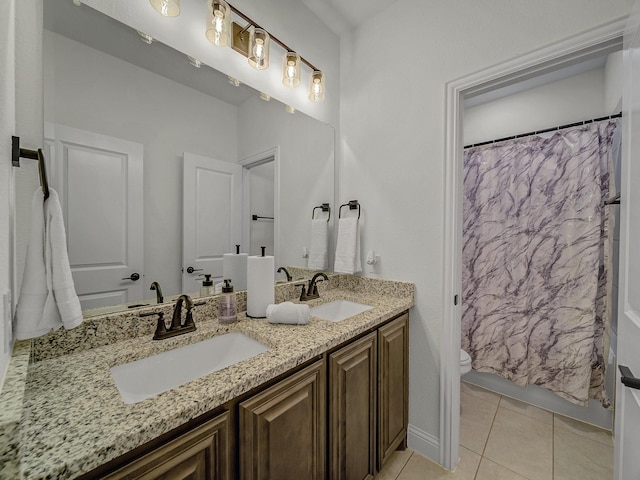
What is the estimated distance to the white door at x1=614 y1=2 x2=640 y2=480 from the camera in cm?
84

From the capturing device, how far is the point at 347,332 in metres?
1.13

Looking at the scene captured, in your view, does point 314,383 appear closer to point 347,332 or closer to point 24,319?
point 347,332

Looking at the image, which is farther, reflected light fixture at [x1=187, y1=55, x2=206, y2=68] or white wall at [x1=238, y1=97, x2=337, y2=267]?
white wall at [x1=238, y1=97, x2=337, y2=267]

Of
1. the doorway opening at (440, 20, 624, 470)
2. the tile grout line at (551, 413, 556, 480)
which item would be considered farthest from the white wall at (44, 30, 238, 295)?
the tile grout line at (551, 413, 556, 480)

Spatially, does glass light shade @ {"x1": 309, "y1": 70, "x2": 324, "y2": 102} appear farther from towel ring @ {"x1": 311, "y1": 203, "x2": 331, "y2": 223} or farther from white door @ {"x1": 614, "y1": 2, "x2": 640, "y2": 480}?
white door @ {"x1": 614, "y1": 2, "x2": 640, "y2": 480}

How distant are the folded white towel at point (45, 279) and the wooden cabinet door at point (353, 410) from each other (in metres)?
0.88

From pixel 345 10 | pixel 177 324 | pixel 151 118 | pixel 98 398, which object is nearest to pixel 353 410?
pixel 177 324

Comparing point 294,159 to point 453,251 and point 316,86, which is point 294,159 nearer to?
point 316,86

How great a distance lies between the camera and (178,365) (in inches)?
38.6

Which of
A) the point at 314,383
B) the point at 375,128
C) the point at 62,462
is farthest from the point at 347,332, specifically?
the point at 375,128

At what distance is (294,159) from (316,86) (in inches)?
19.7

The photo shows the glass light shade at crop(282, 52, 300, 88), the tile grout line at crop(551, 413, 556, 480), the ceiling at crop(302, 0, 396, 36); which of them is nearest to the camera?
the tile grout line at crop(551, 413, 556, 480)

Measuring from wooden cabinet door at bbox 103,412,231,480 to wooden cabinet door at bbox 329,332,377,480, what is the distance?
0.46m

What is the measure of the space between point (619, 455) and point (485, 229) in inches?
62.6
